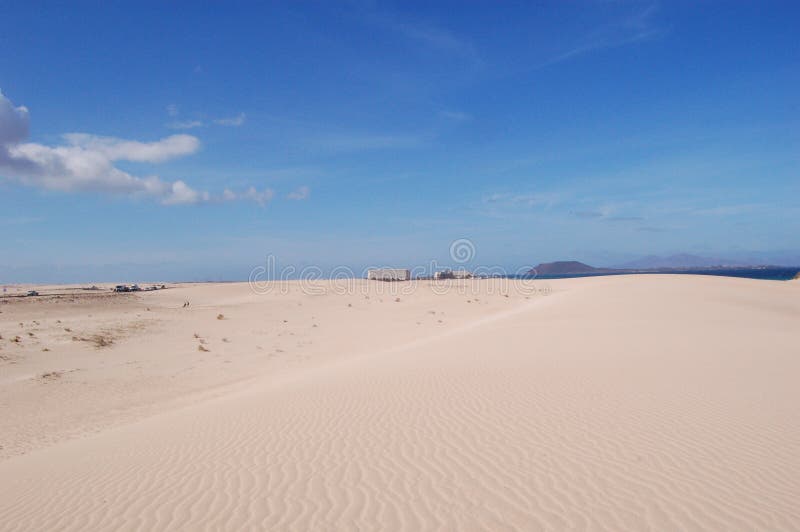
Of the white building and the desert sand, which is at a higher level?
the white building

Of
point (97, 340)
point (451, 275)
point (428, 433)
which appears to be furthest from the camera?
point (451, 275)

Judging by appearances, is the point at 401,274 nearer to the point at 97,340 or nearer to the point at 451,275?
the point at 451,275

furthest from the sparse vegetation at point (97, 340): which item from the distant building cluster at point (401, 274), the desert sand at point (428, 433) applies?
the distant building cluster at point (401, 274)

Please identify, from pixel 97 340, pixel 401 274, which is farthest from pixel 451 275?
pixel 97 340

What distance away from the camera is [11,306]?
27312 mm

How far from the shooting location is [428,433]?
657 cm

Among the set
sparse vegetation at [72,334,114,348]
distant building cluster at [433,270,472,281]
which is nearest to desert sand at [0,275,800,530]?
sparse vegetation at [72,334,114,348]

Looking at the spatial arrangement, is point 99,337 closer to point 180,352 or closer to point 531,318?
point 180,352

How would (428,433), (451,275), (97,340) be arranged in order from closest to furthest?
(428,433), (97,340), (451,275)

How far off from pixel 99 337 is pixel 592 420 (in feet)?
64.4

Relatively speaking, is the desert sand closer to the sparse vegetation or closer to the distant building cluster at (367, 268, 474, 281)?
the sparse vegetation

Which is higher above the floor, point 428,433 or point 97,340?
point 428,433

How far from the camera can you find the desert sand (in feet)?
14.7

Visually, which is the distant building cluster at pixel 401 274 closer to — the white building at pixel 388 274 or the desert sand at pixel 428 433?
the white building at pixel 388 274
